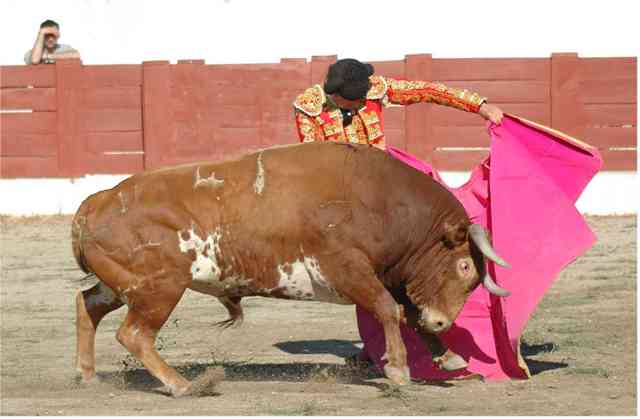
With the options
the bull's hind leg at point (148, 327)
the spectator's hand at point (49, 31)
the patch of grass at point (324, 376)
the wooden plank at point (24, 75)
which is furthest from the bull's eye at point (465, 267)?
the spectator's hand at point (49, 31)

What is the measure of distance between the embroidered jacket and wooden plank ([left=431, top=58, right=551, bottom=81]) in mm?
6564

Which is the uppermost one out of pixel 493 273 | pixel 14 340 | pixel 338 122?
pixel 338 122

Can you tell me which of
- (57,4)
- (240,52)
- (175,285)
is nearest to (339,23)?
(240,52)

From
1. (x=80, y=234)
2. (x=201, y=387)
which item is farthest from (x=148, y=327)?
(x=80, y=234)

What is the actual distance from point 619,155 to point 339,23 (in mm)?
4709

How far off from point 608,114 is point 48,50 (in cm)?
492

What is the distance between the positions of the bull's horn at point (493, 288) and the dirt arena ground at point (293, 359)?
0.33m

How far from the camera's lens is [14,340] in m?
6.74

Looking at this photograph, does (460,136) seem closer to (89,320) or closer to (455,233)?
(455,233)

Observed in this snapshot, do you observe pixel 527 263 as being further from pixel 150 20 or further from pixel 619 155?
pixel 150 20

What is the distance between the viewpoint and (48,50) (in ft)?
43.0

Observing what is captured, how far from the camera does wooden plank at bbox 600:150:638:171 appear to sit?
12023mm

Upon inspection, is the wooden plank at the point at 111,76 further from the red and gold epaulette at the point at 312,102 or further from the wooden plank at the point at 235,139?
the red and gold epaulette at the point at 312,102

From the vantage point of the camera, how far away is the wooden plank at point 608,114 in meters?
12.1
